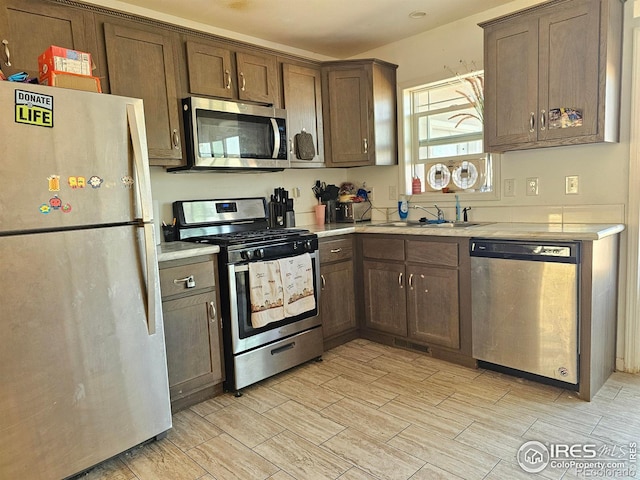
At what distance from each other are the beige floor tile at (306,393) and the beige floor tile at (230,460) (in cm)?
50

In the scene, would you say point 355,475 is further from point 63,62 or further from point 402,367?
point 63,62

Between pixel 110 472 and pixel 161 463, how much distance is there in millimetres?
220

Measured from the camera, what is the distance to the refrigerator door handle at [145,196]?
74.9 inches

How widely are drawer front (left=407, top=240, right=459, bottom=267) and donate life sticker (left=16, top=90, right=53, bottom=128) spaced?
226 cm

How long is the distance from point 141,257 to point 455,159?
2.57 m

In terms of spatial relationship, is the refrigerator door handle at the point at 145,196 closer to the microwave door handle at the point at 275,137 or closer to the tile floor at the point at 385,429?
the tile floor at the point at 385,429

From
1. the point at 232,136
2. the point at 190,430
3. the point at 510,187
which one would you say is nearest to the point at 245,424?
the point at 190,430

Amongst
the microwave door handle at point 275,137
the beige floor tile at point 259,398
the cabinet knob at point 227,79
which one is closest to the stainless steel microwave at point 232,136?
the microwave door handle at point 275,137

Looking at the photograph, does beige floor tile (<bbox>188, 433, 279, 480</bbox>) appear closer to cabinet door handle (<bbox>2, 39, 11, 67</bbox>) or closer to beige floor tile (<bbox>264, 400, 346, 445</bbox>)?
beige floor tile (<bbox>264, 400, 346, 445</bbox>)

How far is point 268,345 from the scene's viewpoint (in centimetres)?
273

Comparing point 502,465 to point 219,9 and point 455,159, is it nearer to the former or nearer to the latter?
point 455,159

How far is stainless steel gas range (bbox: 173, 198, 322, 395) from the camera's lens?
2557 mm

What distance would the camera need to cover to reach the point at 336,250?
3260 mm

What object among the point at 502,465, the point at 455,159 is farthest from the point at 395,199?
the point at 502,465
